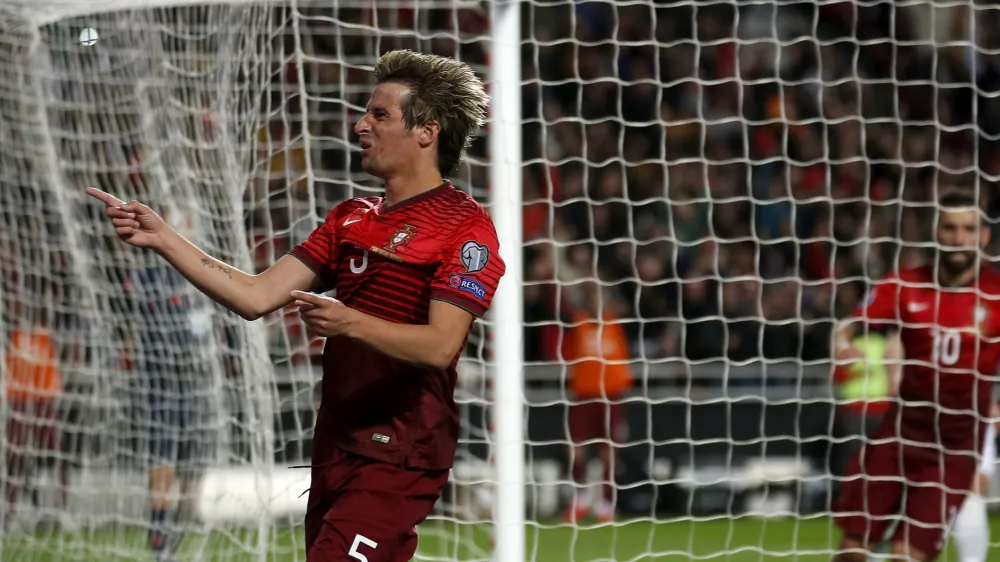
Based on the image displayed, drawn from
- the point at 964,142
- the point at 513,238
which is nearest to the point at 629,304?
the point at 964,142

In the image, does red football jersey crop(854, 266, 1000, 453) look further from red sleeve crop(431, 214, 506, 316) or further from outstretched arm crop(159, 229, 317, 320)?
outstretched arm crop(159, 229, 317, 320)

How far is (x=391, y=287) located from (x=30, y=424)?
4668 millimetres

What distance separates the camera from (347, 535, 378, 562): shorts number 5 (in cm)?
324

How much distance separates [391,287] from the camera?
10.9 ft

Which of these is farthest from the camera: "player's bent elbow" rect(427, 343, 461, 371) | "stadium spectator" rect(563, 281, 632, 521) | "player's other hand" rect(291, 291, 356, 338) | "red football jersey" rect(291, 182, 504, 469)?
"stadium spectator" rect(563, 281, 632, 521)

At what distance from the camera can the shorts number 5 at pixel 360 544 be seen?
324cm

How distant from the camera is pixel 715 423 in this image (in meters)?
9.30

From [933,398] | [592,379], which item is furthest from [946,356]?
[592,379]

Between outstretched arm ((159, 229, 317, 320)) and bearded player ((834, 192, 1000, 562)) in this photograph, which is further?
bearded player ((834, 192, 1000, 562))

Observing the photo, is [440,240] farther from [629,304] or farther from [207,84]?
[629,304]

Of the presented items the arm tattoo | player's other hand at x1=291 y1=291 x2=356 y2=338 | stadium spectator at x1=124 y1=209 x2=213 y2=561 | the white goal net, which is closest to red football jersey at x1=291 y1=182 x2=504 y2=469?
the arm tattoo

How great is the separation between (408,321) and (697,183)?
22.8ft

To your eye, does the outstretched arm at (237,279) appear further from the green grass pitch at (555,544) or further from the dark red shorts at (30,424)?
the dark red shorts at (30,424)

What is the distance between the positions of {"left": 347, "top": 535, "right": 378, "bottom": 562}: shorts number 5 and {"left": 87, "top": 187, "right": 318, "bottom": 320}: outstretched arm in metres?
0.58
